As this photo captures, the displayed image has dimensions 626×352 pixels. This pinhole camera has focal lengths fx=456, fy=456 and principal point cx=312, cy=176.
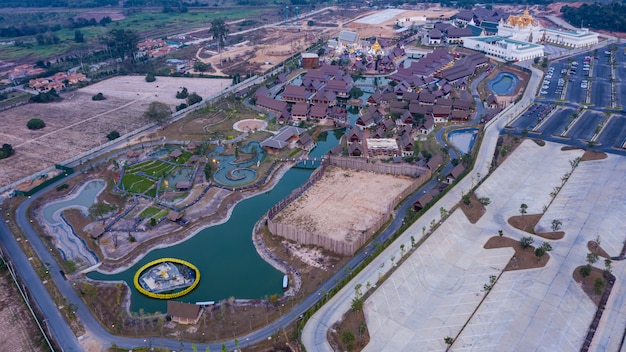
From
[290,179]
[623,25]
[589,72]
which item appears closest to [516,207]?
[290,179]

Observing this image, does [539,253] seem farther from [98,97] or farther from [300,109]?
[98,97]

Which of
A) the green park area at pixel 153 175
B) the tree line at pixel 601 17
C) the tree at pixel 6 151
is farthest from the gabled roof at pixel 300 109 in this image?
the tree line at pixel 601 17

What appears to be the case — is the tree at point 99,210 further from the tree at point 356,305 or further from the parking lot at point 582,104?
the parking lot at point 582,104

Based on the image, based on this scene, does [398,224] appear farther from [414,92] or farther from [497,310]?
[414,92]

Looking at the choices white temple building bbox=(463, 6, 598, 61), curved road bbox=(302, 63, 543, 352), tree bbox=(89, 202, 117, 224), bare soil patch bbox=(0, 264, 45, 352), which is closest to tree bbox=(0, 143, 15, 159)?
tree bbox=(89, 202, 117, 224)

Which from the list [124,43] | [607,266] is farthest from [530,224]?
[124,43]

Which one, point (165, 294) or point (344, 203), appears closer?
point (165, 294)

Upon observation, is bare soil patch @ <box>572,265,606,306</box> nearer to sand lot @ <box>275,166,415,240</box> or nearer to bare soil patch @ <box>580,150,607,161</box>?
sand lot @ <box>275,166,415,240</box>
